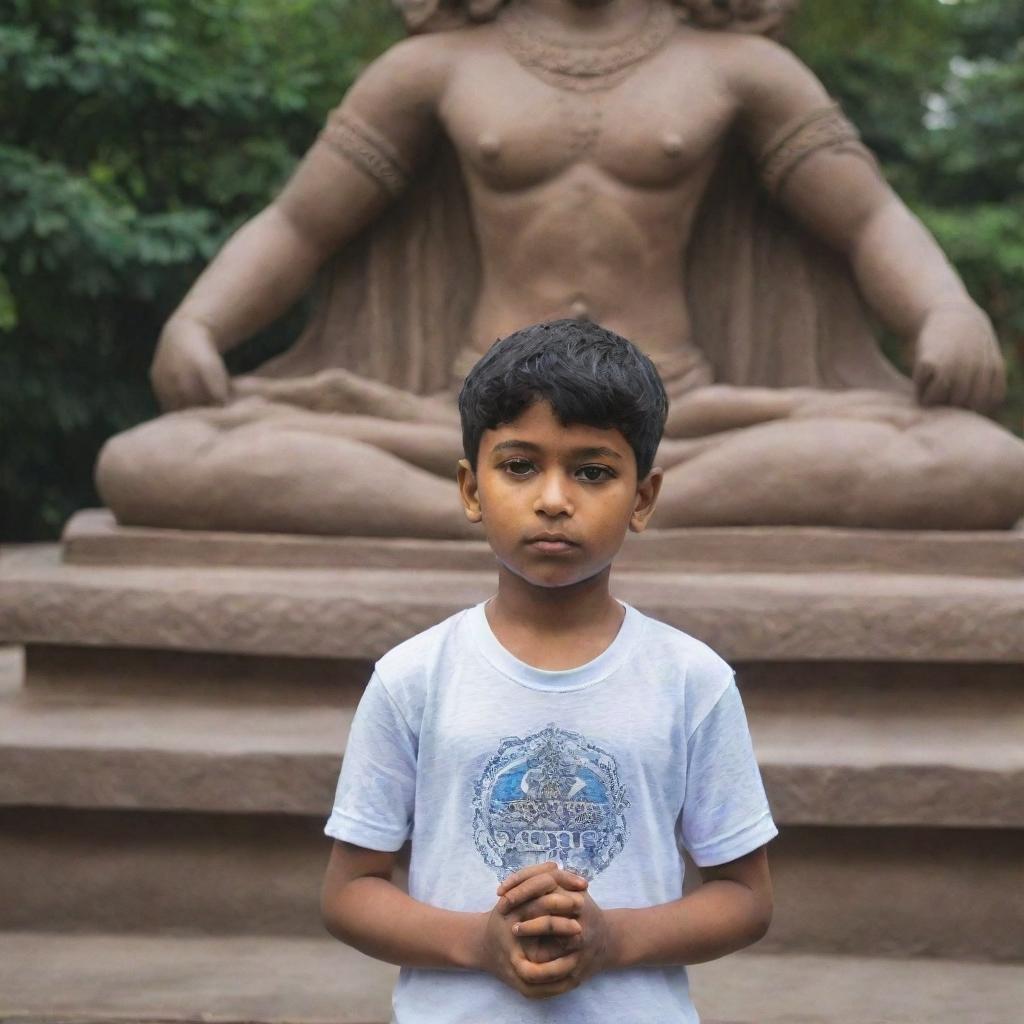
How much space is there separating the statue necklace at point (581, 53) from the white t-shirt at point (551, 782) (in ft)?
9.65

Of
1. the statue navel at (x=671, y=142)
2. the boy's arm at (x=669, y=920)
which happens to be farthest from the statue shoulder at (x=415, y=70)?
the boy's arm at (x=669, y=920)

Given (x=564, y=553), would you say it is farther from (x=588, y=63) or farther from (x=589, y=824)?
(x=588, y=63)

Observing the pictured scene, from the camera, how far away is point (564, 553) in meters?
1.69

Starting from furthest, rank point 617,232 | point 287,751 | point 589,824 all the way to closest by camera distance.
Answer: point 617,232 → point 287,751 → point 589,824

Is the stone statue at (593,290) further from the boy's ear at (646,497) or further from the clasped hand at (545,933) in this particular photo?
the clasped hand at (545,933)

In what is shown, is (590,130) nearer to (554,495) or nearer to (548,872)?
(554,495)

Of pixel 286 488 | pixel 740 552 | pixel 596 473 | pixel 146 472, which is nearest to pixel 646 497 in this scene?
pixel 596 473

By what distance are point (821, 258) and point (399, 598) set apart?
1.73 meters

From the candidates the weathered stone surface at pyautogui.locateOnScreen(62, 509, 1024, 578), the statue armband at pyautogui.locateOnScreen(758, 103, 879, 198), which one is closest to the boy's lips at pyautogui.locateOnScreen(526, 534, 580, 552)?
the weathered stone surface at pyautogui.locateOnScreen(62, 509, 1024, 578)

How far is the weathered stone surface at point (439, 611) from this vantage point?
3643 millimetres

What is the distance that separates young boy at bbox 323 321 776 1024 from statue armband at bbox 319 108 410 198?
2944mm

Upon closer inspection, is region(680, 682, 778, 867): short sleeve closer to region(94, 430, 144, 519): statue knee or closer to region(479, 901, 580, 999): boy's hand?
region(479, 901, 580, 999): boy's hand

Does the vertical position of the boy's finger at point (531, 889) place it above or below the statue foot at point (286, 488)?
below

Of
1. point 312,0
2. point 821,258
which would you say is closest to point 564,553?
point 821,258
